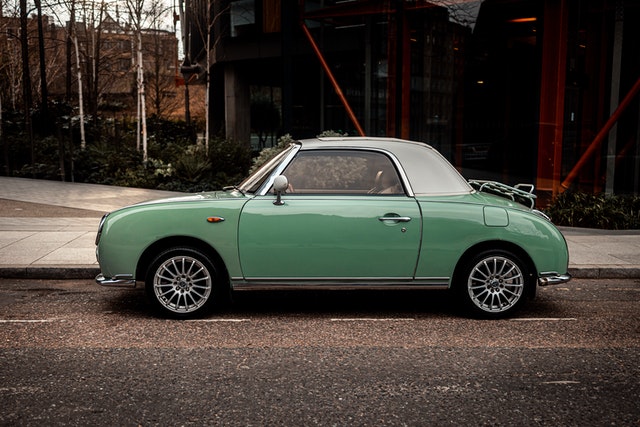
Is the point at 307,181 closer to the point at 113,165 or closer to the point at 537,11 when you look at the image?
the point at 537,11

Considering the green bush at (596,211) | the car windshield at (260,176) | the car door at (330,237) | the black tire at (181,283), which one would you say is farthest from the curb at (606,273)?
the black tire at (181,283)

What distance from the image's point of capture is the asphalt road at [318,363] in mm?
3809

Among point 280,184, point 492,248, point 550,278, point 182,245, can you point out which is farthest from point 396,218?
point 182,245

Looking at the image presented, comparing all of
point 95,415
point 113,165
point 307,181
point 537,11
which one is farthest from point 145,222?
point 113,165

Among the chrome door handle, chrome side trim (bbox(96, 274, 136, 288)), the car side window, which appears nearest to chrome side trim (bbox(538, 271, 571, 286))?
the chrome door handle

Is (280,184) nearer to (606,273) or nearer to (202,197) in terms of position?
(202,197)

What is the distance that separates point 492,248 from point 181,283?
9.48 ft

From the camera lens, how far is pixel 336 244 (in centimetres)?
577

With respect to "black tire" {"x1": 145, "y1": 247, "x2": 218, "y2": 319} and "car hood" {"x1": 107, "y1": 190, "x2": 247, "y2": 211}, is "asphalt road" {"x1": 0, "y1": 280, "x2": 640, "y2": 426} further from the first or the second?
"car hood" {"x1": 107, "y1": 190, "x2": 247, "y2": 211}

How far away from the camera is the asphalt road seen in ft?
12.5

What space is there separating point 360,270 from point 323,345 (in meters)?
0.93

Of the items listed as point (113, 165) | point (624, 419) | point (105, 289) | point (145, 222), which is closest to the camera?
point (624, 419)

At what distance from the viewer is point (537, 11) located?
43.8ft

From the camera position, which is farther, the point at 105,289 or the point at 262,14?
the point at 262,14
